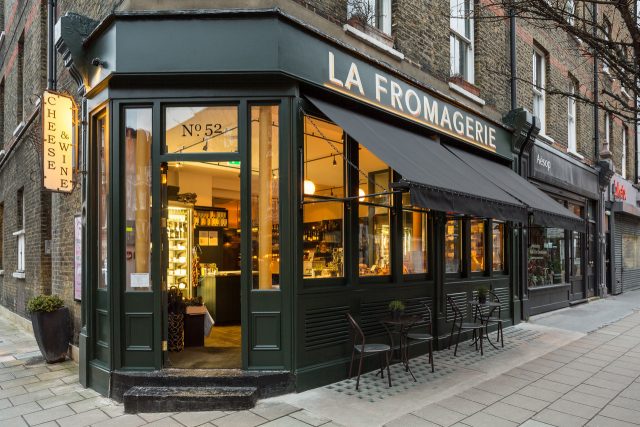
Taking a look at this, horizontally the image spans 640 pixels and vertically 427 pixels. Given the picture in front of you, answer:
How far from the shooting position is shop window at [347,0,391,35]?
276 inches

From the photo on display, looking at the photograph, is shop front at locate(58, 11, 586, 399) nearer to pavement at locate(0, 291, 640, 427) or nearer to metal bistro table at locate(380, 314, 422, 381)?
metal bistro table at locate(380, 314, 422, 381)

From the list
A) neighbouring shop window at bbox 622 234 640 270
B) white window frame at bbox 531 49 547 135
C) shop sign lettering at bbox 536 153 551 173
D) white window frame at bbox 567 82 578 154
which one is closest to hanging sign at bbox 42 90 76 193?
shop sign lettering at bbox 536 153 551 173

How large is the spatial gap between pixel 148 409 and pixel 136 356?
2.48 feet

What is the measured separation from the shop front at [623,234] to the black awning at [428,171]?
11.5 meters

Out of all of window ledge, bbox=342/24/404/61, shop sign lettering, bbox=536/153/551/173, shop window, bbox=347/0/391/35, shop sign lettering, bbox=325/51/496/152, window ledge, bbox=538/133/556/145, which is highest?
shop window, bbox=347/0/391/35

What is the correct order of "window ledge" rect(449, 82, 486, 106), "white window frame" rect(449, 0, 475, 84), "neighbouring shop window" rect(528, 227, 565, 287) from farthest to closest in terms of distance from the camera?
1. "neighbouring shop window" rect(528, 227, 565, 287)
2. "white window frame" rect(449, 0, 475, 84)
3. "window ledge" rect(449, 82, 486, 106)

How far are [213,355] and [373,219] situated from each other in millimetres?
3110

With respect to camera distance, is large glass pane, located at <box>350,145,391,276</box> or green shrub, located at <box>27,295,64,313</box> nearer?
large glass pane, located at <box>350,145,391,276</box>

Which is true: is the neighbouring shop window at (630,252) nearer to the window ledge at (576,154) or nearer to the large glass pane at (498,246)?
the window ledge at (576,154)

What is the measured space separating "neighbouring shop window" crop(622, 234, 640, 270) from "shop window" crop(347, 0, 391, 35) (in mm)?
15484

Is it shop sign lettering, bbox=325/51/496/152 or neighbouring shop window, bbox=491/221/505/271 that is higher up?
shop sign lettering, bbox=325/51/496/152

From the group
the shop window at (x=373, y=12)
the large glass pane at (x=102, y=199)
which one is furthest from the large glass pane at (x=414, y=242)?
the large glass pane at (x=102, y=199)

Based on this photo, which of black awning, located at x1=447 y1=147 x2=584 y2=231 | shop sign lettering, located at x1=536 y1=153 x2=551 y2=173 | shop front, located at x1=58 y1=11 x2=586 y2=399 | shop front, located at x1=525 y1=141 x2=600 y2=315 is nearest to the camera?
shop front, located at x1=58 y1=11 x2=586 y2=399

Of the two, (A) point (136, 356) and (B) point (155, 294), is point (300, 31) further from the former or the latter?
(A) point (136, 356)
